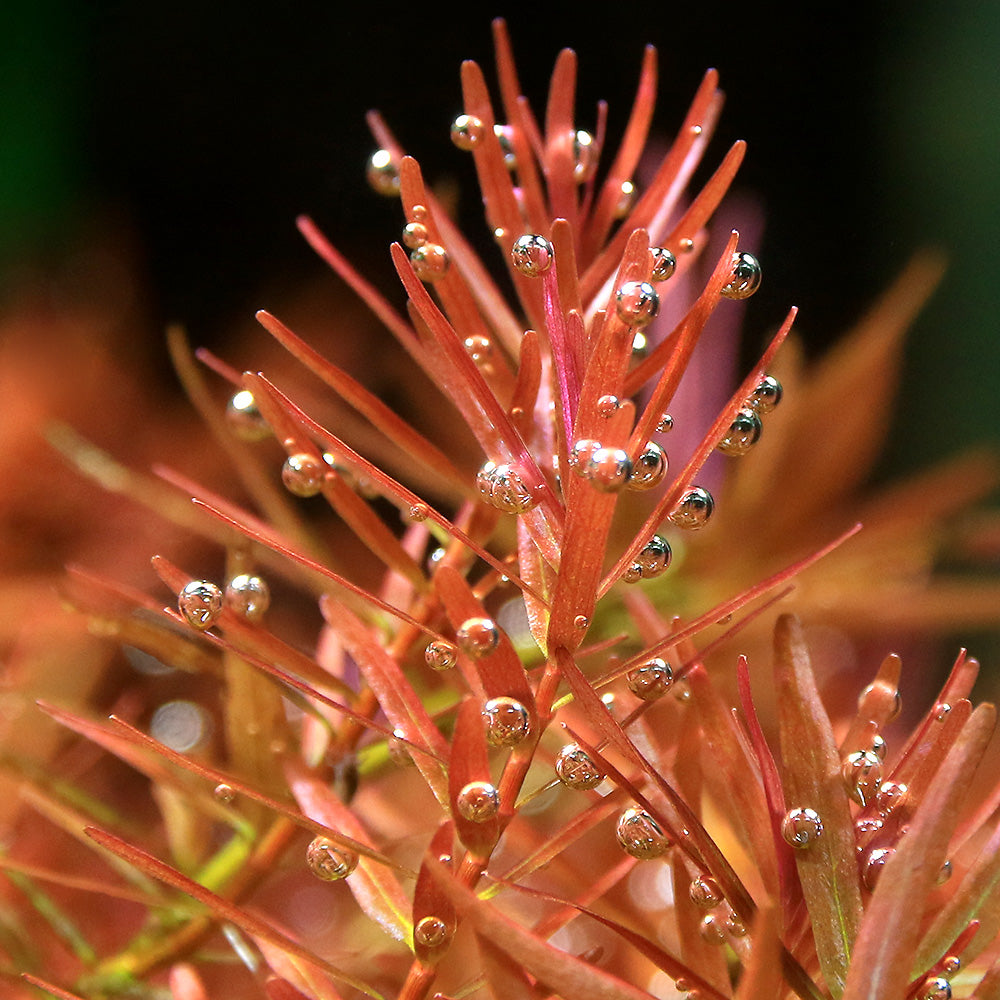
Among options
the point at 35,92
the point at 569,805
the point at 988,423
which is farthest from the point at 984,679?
the point at 35,92

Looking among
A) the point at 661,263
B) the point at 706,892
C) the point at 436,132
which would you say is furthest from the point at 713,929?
the point at 436,132

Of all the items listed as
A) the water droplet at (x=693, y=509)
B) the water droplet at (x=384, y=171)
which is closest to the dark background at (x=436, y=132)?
the water droplet at (x=384, y=171)

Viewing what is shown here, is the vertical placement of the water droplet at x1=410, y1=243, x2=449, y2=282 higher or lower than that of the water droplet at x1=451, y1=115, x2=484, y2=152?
lower

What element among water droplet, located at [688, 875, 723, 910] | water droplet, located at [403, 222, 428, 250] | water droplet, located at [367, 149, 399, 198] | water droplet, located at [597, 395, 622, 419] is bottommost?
water droplet, located at [688, 875, 723, 910]

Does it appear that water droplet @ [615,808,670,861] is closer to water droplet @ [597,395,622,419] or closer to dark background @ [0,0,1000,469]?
water droplet @ [597,395,622,419]

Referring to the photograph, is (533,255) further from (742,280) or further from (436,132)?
(436,132)

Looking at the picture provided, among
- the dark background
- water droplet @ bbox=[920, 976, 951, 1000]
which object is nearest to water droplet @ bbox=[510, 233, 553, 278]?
water droplet @ bbox=[920, 976, 951, 1000]

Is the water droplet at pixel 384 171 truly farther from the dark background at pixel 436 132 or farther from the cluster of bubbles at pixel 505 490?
the dark background at pixel 436 132
